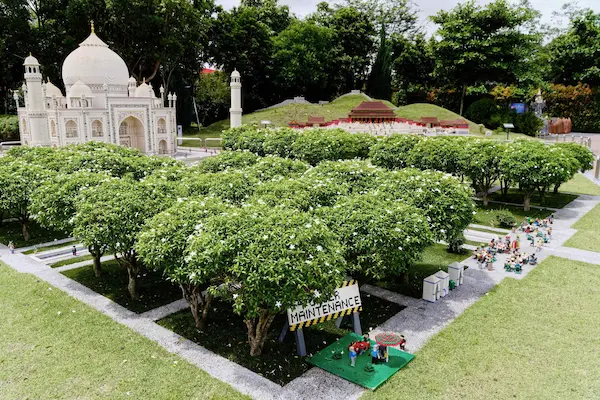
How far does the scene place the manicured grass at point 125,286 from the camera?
52.4 ft

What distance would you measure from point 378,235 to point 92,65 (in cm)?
4371

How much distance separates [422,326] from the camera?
14.4 meters

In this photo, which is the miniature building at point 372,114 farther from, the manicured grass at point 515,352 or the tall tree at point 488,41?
the manicured grass at point 515,352

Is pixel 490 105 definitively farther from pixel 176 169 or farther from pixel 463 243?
pixel 176 169

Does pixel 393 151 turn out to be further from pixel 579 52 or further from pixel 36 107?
pixel 579 52

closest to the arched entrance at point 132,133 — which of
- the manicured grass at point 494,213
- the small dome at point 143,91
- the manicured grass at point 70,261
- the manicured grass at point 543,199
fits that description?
the small dome at point 143,91

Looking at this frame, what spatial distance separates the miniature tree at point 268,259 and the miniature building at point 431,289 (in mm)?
5665

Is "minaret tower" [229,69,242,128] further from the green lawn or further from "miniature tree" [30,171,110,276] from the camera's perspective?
the green lawn

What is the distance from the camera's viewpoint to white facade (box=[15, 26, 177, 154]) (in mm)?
45625

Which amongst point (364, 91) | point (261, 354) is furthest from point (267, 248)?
point (364, 91)

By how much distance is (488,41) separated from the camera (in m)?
66.2

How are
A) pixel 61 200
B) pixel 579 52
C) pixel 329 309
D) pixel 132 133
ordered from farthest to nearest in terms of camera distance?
pixel 579 52 < pixel 132 133 < pixel 61 200 < pixel 329 309

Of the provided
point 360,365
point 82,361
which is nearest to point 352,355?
point 360,365

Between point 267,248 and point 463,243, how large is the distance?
14657 mm
